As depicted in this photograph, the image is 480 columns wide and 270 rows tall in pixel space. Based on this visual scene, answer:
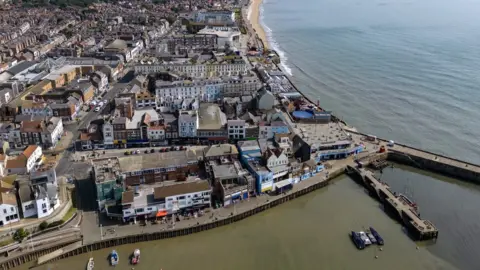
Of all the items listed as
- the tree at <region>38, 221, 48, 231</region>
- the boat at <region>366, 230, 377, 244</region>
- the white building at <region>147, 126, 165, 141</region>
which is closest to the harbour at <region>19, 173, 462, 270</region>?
the boat at <region>366, 230, 377, 244</region>

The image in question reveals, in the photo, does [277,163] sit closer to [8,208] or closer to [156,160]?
[156,160]

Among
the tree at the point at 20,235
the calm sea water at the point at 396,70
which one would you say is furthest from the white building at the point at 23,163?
the calm sea water at the point at 396,70

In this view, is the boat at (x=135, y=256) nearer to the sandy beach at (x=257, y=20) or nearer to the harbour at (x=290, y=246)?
the harbour at (x=290, y=246)

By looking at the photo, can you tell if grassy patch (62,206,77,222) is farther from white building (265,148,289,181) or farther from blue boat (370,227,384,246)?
blue boat (370,227,384,246)

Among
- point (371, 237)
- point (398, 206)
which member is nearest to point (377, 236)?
point (371, 237)

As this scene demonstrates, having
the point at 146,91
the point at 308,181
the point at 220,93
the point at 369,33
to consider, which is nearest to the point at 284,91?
the point at 220,93

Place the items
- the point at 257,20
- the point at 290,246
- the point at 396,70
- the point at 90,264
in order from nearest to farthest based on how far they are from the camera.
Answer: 1. the point at 90,264
2. the point at 290,246
3. the point at 396,70
4. the point at 257,20
